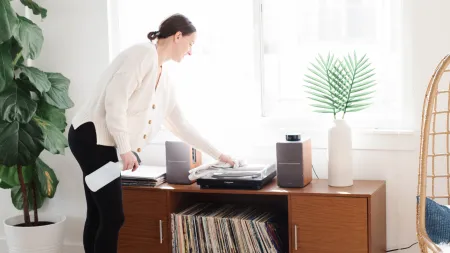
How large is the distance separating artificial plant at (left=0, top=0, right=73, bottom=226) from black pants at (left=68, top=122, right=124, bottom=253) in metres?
0.52

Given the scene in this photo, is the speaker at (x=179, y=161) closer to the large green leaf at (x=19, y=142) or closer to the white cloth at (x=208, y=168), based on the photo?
the white cloth at (x=208, y=168)

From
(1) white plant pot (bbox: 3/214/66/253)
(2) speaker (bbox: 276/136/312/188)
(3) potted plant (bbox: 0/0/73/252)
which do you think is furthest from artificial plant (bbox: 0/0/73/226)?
(2) speaker (bbox: 276/136/312/188)

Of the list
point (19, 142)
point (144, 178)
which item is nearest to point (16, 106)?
point (19, 142)

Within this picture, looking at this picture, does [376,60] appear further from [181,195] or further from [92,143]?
[92,143]

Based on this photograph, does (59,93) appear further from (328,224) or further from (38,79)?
(328,224)

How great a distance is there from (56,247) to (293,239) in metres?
1.27

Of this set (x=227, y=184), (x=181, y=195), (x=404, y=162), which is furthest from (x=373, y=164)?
(x=181, y=195)

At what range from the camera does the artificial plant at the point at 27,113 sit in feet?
10.4

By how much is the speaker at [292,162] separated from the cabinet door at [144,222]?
1.91 feet

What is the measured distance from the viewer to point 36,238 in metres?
3.41

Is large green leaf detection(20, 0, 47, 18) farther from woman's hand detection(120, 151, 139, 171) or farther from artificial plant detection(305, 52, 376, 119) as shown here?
artificial plant detection(305, 52, 376, 119)

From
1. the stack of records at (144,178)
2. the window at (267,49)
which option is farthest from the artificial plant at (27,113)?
the window at (267,49)

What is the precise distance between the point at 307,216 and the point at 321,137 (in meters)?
0.48

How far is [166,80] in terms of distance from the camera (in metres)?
2.98
